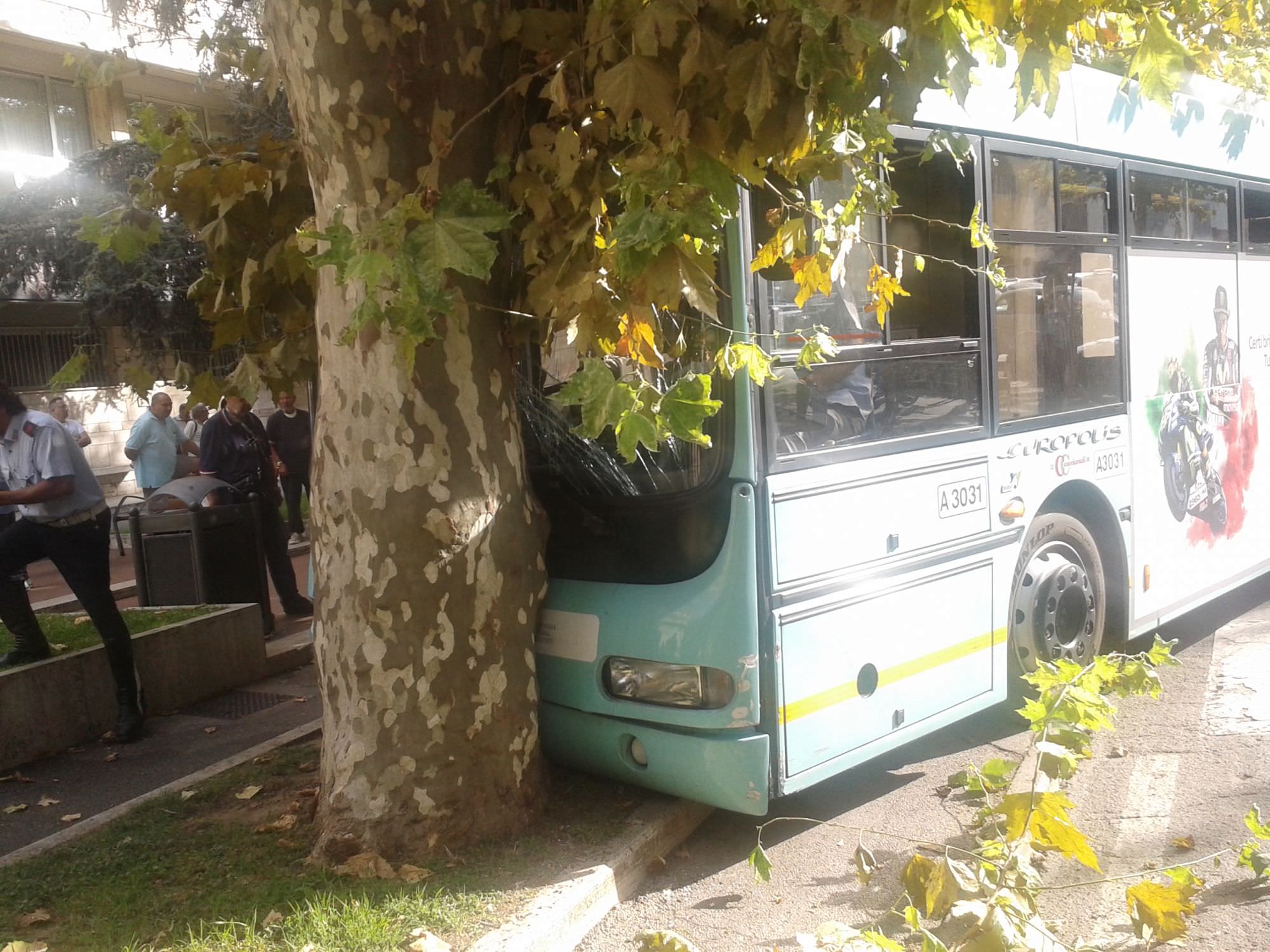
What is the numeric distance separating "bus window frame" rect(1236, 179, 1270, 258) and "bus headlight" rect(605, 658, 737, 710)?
5256 mm

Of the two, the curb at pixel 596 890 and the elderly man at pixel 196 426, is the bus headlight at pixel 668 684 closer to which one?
the curb at pixel 596 890

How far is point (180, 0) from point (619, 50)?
8226mm

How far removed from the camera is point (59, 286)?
19250 millimetres

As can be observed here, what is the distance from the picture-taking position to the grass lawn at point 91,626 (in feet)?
25.3

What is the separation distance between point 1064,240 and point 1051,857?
299cm

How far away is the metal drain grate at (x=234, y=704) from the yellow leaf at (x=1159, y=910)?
206 inches

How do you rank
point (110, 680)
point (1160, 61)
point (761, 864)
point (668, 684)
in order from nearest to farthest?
1. point (1160, 61)
2. point (761, 864)
3. point (668, 684)
4. point (110, 680)

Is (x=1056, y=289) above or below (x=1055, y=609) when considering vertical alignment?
above

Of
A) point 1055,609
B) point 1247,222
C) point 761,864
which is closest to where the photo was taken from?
point 761,864

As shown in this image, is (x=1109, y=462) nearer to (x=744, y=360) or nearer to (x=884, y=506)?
(x=884, y=506)

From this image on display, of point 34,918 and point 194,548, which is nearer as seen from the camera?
point 34,918

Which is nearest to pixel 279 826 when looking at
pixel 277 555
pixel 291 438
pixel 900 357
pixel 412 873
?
pixel 412 873

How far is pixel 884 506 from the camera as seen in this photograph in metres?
→ 5.01

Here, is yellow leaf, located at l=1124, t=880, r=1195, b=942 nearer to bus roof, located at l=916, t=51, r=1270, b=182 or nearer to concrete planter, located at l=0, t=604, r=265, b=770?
bus roof, located at l=916, t=51, r=1270, b=182
